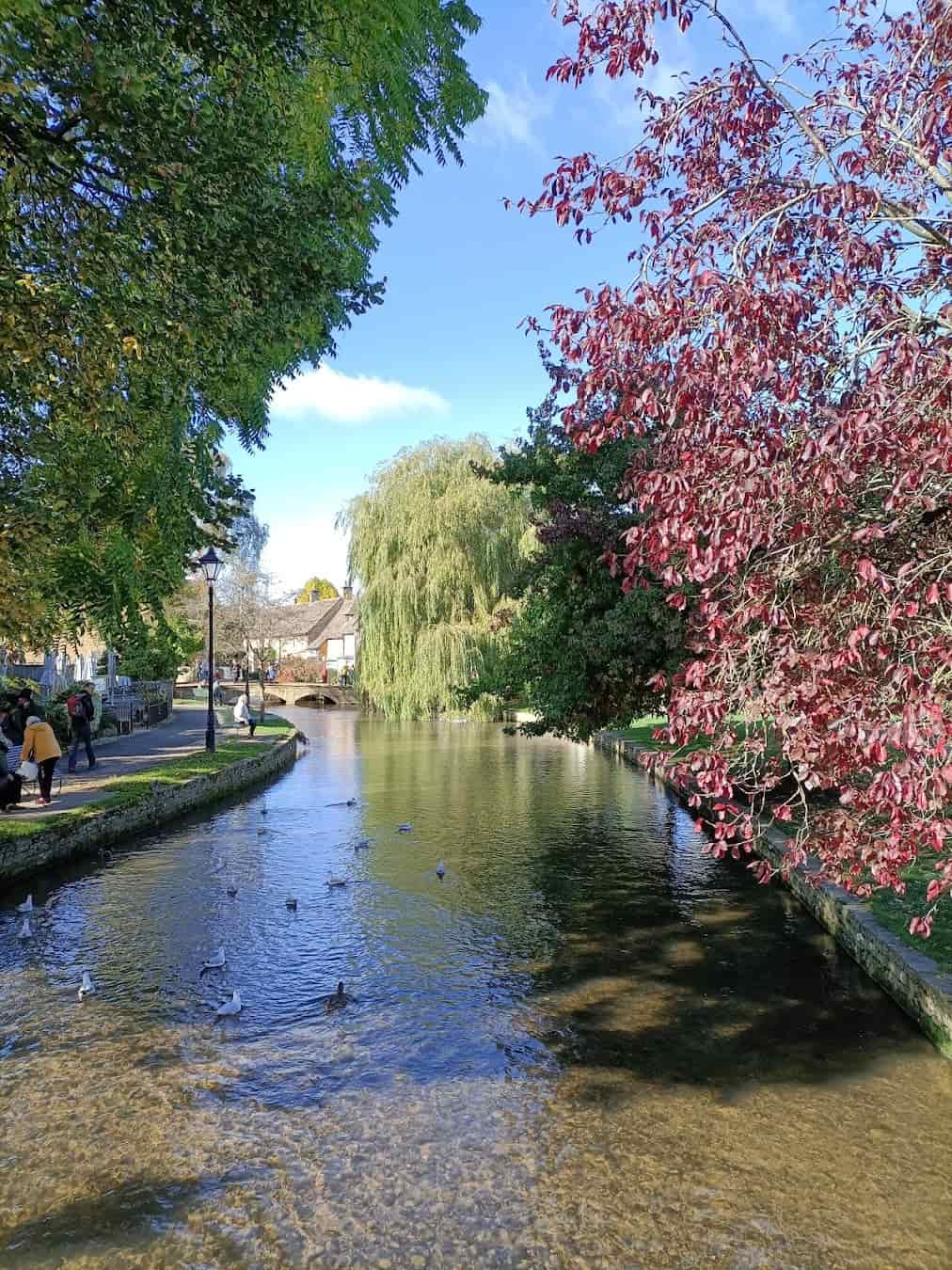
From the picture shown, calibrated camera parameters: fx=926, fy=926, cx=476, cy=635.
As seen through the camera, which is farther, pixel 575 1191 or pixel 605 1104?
pixel 605 1104

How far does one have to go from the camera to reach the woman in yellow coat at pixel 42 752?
14789 mm

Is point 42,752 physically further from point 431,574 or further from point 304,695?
point 304,695

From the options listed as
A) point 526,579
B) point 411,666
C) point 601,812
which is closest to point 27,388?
point 526,579

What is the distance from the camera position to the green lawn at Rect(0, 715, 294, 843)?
12648 millimetres

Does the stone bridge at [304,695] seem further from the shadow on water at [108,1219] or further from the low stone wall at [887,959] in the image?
the shadow on water at [108,1219]

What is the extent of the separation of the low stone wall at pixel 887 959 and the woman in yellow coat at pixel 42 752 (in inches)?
445

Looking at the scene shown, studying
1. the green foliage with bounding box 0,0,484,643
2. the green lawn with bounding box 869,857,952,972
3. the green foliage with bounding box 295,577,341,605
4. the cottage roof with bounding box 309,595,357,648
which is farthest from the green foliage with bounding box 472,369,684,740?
the green foliage with bounding box 295,577,341,605

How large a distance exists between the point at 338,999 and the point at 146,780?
10308 mm

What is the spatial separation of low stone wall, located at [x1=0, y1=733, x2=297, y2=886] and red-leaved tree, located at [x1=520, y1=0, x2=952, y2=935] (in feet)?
31.9

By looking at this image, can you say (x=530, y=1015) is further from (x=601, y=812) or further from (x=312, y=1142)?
(x=601, y=812)

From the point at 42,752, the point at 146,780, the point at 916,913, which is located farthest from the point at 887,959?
the point at 146,780

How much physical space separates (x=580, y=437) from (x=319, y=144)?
445 cm

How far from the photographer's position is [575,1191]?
5320 millimetres

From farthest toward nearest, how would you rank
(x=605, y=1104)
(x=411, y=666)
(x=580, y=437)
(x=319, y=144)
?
(x=411, y=666), (x=319, y=144), (x=605, y=1104), (x=580, y=437)
